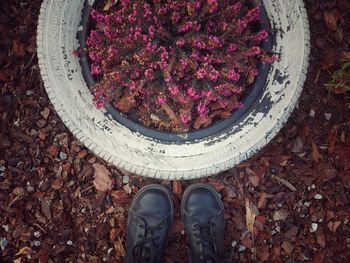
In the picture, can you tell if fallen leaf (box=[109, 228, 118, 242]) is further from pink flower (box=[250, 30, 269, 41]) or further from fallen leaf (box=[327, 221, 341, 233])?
pink flower (box=[250, 30, 269, 41])

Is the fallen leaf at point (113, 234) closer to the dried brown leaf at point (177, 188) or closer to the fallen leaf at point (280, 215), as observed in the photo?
the dried brown leaf at point (177, 188)

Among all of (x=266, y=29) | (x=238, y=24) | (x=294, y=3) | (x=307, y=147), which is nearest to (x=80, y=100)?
(x=238, y=24)

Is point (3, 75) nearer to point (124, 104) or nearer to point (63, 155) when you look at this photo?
point (63, 155)

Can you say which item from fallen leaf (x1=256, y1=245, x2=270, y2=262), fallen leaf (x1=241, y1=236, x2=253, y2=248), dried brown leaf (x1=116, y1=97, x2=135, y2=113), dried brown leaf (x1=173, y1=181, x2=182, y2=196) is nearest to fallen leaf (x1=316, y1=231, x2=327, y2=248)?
fallen leaf (x1=256, y1=245, x2=270, y2=262)

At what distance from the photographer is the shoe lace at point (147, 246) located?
2420 mm

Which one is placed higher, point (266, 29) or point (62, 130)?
point (266, 29)

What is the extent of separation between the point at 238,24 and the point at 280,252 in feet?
4.87

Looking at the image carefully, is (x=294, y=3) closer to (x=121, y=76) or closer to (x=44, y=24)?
(x=121, y=76)

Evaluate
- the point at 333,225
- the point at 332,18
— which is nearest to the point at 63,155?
the point at 333,225

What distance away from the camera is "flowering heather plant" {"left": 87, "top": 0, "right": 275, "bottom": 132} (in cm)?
178

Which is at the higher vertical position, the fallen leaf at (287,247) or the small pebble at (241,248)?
the fallen leaf at (287,247)

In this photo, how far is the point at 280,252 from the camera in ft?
8.10

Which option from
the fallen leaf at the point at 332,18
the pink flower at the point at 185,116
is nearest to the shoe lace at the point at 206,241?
the pink flower at the point at 185,116

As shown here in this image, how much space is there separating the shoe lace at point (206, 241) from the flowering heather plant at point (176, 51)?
815 mm
